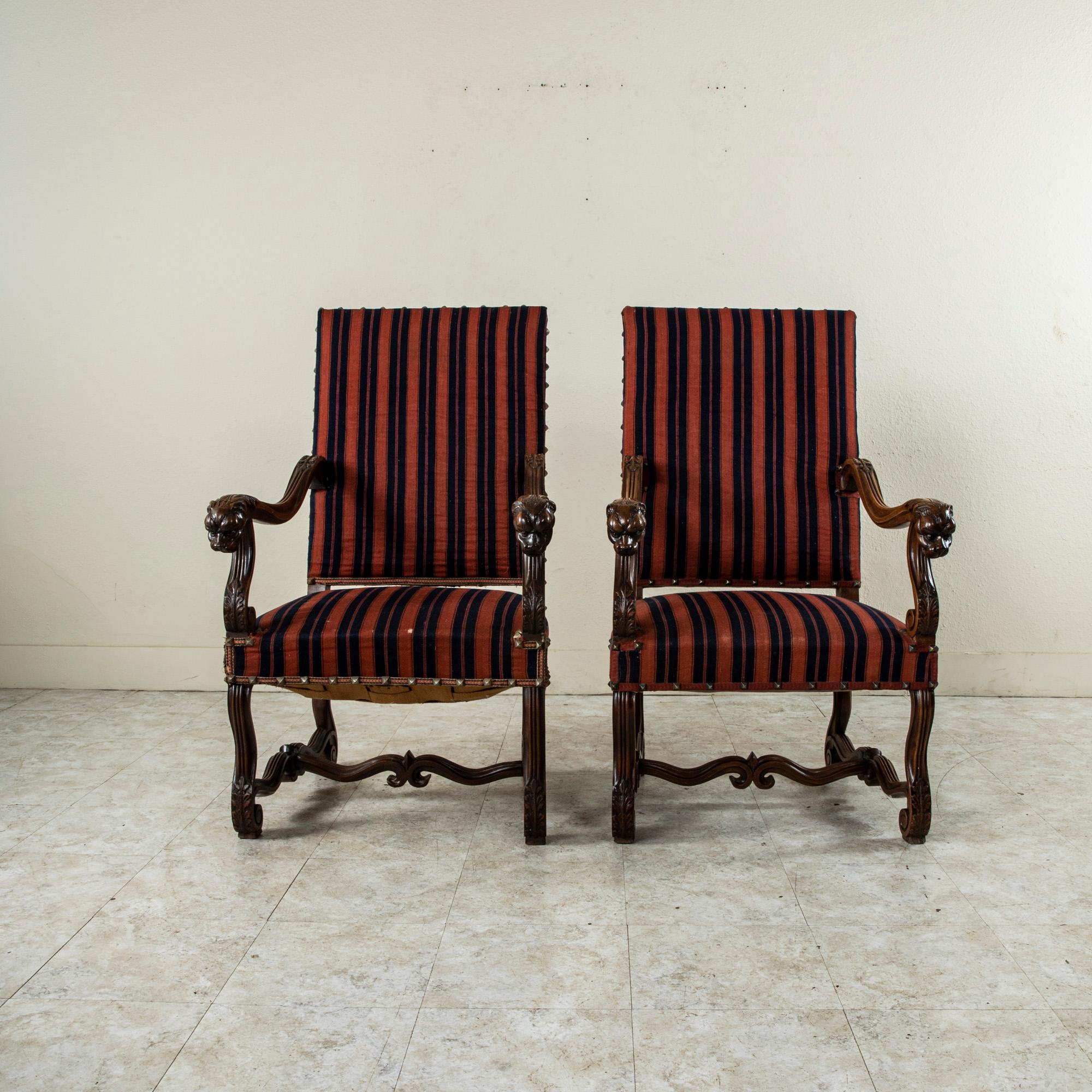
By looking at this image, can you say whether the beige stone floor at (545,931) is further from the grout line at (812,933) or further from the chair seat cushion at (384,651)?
the chair seat cushion at (384,651)

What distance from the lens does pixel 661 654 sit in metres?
1.90

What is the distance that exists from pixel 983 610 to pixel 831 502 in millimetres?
1184

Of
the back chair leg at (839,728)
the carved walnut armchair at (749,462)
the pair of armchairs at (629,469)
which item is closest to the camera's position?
the pair of armchairs at (629,469)

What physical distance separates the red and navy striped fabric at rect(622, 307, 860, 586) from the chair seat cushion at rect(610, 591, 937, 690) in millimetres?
377

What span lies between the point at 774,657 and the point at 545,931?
0.66m

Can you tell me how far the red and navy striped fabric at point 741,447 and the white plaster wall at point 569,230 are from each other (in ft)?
2.66

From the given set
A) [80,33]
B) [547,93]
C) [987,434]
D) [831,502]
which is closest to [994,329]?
[987,434]

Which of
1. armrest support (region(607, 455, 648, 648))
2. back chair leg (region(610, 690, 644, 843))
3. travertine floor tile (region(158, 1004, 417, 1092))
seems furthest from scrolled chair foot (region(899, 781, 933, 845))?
travertine floor tile (region(158, 1004, 417, 1092))

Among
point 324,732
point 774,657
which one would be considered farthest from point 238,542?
point 774,657

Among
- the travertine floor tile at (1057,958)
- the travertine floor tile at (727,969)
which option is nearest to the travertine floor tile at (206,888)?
the travertine floor tile at (727,969)

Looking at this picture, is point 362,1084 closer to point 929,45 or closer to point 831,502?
point 831,502

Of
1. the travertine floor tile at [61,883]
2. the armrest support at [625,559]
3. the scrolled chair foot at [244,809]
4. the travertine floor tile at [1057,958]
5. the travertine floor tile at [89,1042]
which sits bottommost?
the travertine floor tile at [89,1042]

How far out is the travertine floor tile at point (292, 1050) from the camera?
1283mm

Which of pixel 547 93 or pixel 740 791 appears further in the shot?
pixel 547 93
